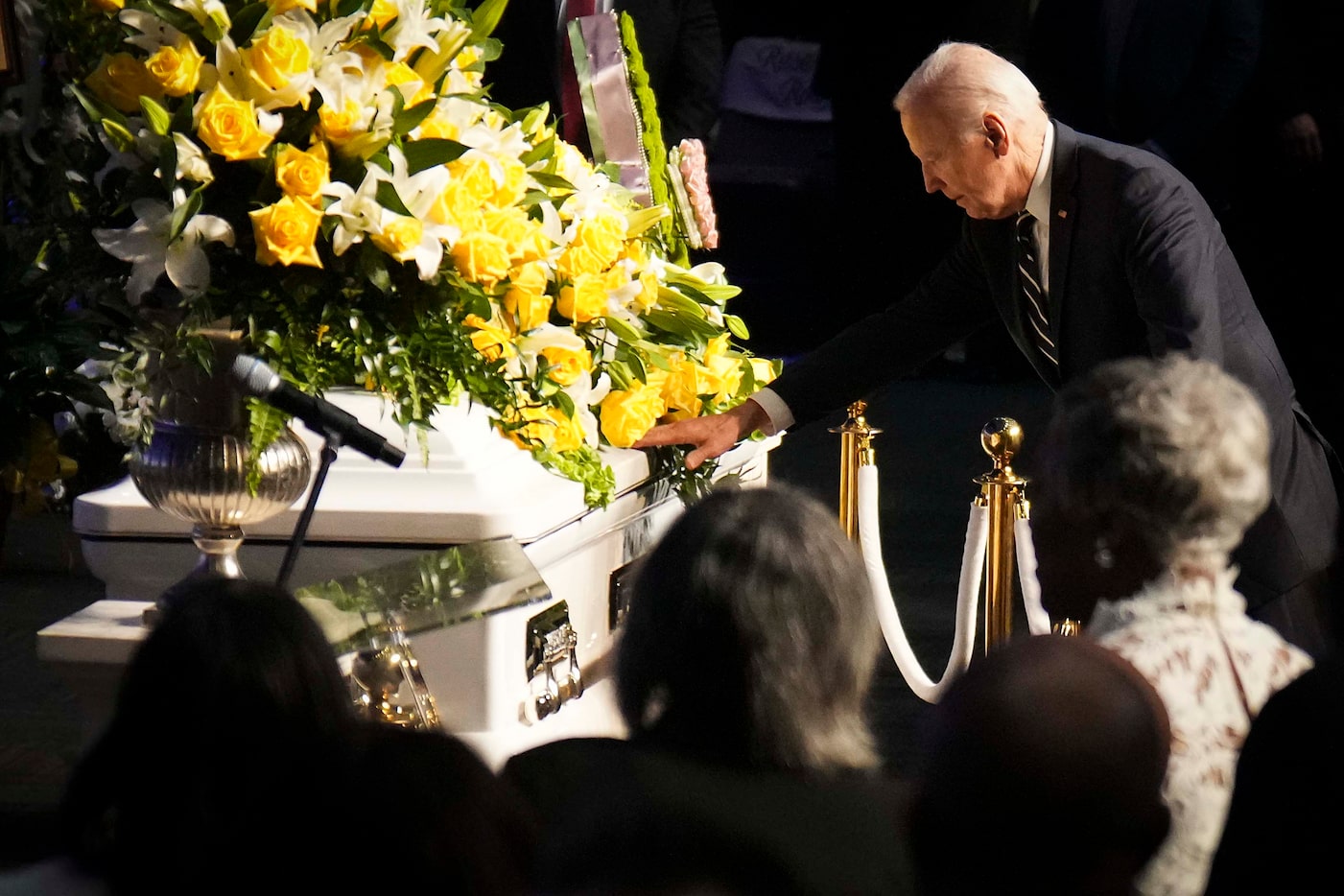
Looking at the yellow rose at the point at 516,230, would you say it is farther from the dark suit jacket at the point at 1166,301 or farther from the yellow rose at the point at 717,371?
the dark suit jacket at the point at 1166,301

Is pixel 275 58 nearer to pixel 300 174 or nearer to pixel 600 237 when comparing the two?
pixel 300 174

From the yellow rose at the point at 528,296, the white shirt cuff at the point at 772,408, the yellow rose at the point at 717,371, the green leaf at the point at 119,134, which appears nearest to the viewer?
the green leaf at the point at 119,134

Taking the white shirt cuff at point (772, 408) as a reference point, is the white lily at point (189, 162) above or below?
above

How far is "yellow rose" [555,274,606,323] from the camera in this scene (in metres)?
2.06

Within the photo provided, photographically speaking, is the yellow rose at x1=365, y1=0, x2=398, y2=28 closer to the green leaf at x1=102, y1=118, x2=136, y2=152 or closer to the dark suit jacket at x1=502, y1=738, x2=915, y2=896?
the green leaf at x1=102, y1=118, x2=136, y2=152

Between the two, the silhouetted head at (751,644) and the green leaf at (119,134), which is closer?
the silhouetted head at (751,644)

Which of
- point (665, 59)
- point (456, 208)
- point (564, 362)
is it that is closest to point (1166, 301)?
point (564, 362)

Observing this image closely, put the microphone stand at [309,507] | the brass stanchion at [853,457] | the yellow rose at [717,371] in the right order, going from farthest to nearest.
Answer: the brass stanchion at [853,457] → the yellow rose at [717,371] → the microphone stand at [309,507]

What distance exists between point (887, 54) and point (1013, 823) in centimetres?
651

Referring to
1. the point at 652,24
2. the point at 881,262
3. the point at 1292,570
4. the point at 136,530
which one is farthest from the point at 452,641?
the point at 881,262

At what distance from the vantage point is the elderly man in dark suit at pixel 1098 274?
2389 millimetres

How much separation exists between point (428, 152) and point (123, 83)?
302mm

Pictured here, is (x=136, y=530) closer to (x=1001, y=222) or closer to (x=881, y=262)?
(x=1001, y=222)

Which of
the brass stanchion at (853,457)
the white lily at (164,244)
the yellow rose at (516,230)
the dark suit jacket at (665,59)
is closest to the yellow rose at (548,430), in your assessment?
the yellow rose at (516,230)
